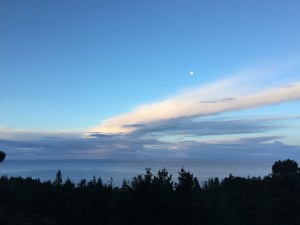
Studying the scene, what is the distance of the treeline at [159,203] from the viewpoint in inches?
997

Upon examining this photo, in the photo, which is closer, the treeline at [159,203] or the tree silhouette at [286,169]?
the treeline at [159,203]

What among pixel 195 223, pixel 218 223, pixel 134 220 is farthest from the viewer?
pixel 218 223

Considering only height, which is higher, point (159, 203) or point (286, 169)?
point (286, 169)

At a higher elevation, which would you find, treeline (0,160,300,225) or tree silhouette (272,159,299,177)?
tree silhouette (272,159,299,177)

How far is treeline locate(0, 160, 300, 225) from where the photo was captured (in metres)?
25.3

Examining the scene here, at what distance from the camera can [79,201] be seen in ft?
107

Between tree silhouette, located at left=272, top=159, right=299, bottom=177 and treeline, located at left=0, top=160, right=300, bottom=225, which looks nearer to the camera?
treeline, located at left=0, top=160, right=300, bottom=225

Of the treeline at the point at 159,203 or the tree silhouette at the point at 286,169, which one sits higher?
the tree silhouette at the point at 286,169

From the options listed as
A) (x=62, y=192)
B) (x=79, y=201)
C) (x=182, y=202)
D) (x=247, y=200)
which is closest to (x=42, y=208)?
(x=62, y=192)

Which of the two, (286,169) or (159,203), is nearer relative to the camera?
(159,203)

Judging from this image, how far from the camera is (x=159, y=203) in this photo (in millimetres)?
25328

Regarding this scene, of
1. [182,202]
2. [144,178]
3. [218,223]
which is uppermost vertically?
[144,178]

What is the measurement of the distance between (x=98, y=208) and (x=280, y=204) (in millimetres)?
18095

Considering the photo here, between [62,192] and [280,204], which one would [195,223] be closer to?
[280,204]
